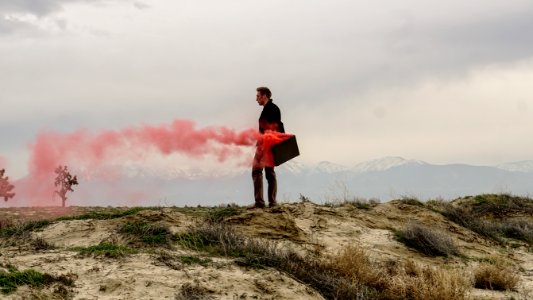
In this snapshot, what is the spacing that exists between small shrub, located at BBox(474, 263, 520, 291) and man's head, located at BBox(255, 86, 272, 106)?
5.48 m

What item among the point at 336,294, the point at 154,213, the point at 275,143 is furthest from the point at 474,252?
the point at 154,213

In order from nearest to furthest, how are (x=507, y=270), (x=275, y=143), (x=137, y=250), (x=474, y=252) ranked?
(x=137, y=250), (x=507, y=270), (x=275, y=143), (x=474, y=252)

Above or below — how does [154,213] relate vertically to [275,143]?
below

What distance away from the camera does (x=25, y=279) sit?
7.27 metres

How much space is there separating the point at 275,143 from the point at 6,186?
57.7 feet

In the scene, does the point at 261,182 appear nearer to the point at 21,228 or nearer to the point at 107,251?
the point at 107,251

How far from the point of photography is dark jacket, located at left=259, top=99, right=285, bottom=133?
40.8 feet

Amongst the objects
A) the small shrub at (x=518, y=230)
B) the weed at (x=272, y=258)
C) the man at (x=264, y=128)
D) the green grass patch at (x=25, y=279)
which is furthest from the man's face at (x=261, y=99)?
the small shrub at (x=518, y=230)

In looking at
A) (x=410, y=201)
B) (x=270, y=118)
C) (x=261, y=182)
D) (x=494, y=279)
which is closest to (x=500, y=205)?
(x=410, y=201)

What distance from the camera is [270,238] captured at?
10.9 metres

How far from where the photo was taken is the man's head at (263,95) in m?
12.5

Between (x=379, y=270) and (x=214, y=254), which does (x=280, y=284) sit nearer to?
(x=214, y=254)

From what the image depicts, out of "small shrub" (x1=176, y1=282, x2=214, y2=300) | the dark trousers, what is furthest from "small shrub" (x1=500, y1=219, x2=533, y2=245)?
"small shrub" (x1=176, y1=282, x2=214, y2=300)

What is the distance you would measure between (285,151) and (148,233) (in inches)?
140
